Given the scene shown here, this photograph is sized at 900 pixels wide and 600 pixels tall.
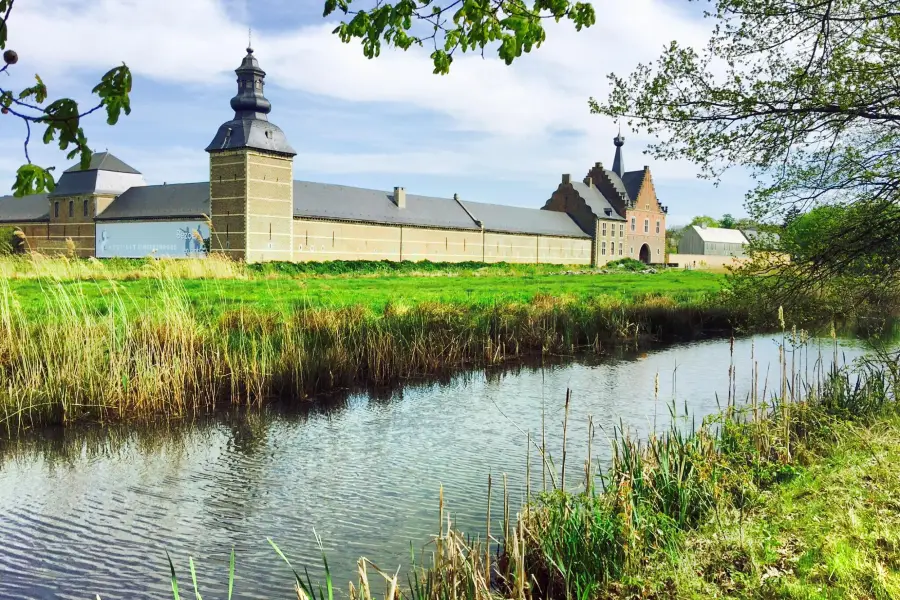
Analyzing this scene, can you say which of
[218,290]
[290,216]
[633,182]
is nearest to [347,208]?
[290,216]

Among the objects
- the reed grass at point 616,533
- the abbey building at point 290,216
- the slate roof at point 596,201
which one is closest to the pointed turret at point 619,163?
the abbey building at point 290,216

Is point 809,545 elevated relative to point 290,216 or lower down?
lower down

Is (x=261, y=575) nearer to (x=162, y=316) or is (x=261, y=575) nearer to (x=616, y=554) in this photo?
(x=616, y=554)

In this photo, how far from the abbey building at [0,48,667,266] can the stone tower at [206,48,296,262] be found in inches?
2.2

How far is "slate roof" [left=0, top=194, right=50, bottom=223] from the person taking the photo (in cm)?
5581

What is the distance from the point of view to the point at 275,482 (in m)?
6.44

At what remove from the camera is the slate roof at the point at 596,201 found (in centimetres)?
6306

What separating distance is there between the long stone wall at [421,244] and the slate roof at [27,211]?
26569 mm

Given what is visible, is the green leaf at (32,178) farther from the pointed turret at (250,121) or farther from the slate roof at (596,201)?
the slate roof at (596,201)

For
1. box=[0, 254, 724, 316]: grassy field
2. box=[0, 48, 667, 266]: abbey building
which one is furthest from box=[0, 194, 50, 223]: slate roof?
box=[0, 254, 724, 316]: grassy field

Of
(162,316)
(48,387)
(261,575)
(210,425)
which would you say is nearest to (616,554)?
(261,575)

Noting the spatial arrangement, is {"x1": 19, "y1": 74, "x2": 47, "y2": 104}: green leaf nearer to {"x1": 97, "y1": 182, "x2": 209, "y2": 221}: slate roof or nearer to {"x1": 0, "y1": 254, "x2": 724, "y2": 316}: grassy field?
{"x1": 0, "y1": 254, "x2": 724, "y2": 316}: grassy field

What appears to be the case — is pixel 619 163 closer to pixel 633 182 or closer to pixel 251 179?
pixel 633 182

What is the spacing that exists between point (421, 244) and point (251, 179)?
43.7 feet
